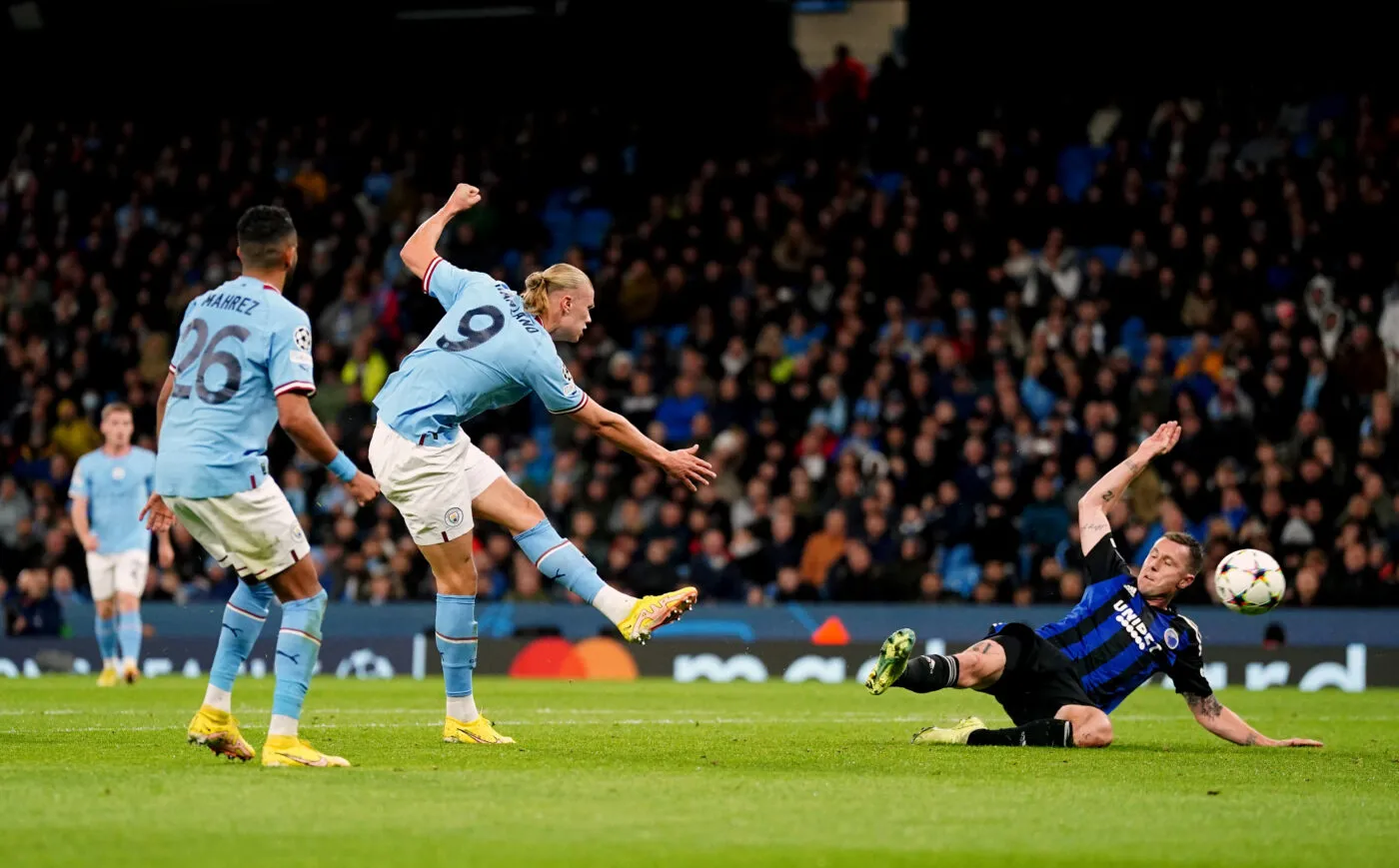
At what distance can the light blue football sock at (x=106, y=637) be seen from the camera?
57.2 ft

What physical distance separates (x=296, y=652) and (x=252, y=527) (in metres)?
0.57

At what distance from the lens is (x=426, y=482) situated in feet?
30.4

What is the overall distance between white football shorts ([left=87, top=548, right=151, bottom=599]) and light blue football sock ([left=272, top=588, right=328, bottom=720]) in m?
10.0

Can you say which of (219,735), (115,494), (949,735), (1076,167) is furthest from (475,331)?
(1076,167)

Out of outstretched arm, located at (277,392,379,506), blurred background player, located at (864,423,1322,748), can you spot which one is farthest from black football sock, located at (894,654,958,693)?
outstretched arm, located at (277,392,379,506)

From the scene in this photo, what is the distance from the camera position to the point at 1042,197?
77.3ft

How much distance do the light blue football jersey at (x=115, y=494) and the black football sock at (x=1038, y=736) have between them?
992 cm

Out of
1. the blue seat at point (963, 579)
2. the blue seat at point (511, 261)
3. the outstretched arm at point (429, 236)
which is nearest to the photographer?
the outstretched arm at point (429, 236)

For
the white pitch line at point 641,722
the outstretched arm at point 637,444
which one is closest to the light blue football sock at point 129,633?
the white pitch line at point 641,722

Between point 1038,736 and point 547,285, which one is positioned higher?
point 547,285

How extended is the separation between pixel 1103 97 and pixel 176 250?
13.9 m

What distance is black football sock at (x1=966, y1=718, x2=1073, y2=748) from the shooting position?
9.73 metres

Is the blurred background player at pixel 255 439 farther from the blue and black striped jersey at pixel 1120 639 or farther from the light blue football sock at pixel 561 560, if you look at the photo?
the blue and black striped jersey at pixel 1120 639

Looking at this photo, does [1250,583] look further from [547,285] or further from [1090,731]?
[547,285]
